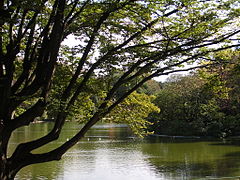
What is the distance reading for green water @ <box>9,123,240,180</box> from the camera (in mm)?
13672

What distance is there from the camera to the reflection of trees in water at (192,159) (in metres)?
13.9

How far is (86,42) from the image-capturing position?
6.15m

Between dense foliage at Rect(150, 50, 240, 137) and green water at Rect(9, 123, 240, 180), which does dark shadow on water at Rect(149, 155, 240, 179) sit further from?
dense foliage at Rect(150, 50, 240, 137)

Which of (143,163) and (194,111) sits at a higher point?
(194,111)

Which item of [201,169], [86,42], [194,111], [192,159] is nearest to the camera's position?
[86,42]

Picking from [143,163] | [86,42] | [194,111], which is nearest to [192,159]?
[143,163]

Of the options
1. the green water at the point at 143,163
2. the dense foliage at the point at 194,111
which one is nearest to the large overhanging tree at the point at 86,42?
the green water at the point at 143,163

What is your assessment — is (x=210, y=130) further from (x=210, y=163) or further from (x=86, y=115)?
(x=86, y=115)

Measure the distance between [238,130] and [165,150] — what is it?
28.3 feet

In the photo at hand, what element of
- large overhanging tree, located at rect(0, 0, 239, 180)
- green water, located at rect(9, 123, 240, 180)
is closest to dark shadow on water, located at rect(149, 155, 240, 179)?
green water, located at rect(9, 123, 240, 180)

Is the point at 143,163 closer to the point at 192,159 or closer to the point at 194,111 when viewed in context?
the point at 192,159

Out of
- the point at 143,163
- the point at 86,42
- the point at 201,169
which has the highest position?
the point at 86,42

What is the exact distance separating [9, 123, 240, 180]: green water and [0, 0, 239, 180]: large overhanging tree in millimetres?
7922

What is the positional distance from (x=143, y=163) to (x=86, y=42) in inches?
439
